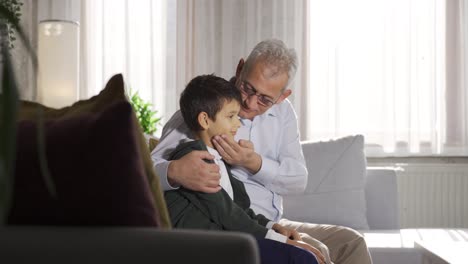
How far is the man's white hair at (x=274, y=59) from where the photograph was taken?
2418 millimetres

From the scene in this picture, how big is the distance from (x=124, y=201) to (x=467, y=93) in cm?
455

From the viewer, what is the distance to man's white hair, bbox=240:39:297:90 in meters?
2.42

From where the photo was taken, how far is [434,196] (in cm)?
515

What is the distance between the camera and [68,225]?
0.98 metres

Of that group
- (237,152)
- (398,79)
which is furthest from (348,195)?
(398,79)

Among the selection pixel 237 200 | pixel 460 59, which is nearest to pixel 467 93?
pixel 460 59

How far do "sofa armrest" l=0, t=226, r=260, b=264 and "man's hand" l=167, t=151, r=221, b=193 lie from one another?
3.31 ft

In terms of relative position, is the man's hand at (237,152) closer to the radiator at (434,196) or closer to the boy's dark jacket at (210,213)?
the boy's dark jacket at (210,213)

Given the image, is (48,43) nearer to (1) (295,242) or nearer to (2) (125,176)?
(1) (295,242)

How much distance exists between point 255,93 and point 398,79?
303 centimetres

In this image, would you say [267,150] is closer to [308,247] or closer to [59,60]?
[308,247]

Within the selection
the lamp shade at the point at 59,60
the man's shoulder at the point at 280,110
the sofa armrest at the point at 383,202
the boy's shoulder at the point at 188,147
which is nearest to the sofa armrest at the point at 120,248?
the boy's shoulder at the point at 188,147

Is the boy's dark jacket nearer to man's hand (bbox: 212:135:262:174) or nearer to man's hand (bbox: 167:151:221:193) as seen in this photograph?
man's hand (bbox: 167:151:221:193)

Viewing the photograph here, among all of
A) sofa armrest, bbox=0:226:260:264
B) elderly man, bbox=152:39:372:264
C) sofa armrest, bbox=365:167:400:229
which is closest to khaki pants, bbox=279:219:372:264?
elderly man, bbox=152:39:372:264
